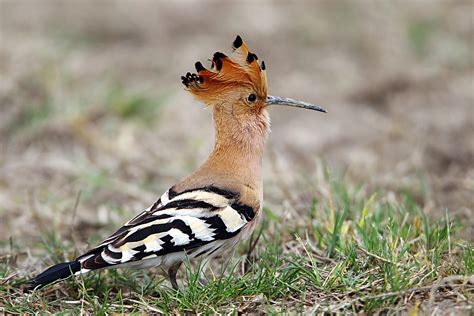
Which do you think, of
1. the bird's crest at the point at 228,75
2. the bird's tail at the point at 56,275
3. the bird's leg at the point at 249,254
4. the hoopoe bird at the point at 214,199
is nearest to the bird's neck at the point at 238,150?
the hoopoe bird at the point at 214,199

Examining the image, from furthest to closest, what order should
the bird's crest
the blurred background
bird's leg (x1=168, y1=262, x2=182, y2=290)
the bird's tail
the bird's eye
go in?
the blurred background < the bird's eye < the bird's crest < bird's leg (x1=168, y1=262, x2=182, y2=290) < the bird's tail

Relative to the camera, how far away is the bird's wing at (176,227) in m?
3.34

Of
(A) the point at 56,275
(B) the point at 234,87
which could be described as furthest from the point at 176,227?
(B) the point at 234,87

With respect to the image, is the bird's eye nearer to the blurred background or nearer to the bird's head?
the bird's head

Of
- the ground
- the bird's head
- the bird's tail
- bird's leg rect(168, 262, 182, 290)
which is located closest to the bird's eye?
the bird's head

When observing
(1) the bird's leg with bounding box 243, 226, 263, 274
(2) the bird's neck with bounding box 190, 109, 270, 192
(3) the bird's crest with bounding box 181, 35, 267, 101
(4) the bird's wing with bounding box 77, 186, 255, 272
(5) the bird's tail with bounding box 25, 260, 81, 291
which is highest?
(3) the bird's crest with bounding box 181, 35, 267, 101

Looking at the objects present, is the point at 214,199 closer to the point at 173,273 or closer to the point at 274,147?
the point at 173,273

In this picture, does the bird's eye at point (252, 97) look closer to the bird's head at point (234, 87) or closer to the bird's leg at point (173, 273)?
the bird's head at point (234, 87)

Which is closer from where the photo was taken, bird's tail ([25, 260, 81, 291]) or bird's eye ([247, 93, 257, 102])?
bird's tail ([25, 260, 81, 291])

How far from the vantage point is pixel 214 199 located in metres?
3.61

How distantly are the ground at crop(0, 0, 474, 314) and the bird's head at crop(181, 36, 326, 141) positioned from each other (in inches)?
23.8

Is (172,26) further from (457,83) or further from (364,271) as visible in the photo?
(364,271)

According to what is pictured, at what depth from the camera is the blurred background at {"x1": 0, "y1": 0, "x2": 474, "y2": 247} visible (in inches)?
203

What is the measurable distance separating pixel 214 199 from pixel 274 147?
7.49ft
